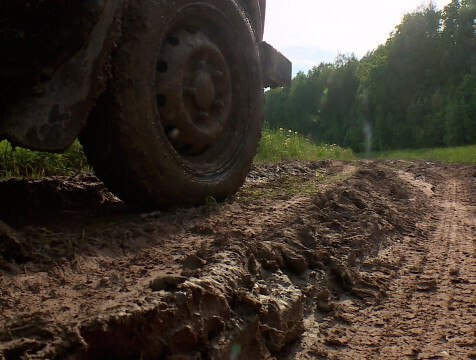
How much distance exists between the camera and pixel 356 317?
2.44 metres

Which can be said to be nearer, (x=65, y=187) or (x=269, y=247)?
(x=269, y=247)

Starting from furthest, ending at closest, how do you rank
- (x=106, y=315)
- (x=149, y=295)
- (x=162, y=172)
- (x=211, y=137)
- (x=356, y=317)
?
1. (x=211, y=137)
2. (x=162, y=172)
3. (x=356, y=317)
4. (x=149, y=295)
5. (x=106, y=315)

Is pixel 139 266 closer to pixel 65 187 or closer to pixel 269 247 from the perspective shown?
pixel 269 247

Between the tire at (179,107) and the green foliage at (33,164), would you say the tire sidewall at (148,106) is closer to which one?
the tire at (179,107)

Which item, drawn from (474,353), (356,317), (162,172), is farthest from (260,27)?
(474,353)

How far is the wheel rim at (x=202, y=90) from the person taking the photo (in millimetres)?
2996

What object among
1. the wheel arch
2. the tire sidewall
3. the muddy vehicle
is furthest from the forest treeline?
the wheel arch

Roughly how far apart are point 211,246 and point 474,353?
1.07 meters

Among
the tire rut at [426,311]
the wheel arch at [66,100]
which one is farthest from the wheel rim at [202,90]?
the tire rut at [426,311]

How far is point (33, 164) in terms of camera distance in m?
4.51

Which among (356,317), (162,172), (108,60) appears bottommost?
(356,317)

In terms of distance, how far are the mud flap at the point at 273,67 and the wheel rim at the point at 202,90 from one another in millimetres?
545

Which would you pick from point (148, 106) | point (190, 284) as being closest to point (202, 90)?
point (148, 106)

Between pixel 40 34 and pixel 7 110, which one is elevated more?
pixel 40 34
